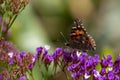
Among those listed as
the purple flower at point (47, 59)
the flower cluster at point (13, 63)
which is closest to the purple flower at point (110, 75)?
the purple flower at point (47, 59)

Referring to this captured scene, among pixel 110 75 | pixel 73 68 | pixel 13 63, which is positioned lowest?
pixel 110 75

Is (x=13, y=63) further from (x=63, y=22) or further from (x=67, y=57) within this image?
(x=63, y=22)

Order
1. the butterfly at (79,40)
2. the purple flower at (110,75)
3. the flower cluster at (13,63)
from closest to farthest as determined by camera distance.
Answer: the flower cluster at (13,63) < the purple flower at (110,75) < the butterfly at (79,40)

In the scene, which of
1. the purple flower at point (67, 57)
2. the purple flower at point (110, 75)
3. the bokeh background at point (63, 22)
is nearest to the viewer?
the purple flower at point (110, 75)

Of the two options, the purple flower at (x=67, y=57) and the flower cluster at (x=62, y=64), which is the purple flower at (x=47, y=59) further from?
the purple flower at (x=67, y=57)

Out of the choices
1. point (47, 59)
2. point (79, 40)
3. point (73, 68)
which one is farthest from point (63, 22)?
point (73, 68)

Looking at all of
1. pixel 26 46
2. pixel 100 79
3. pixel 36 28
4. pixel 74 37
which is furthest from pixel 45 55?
pixel 36 28

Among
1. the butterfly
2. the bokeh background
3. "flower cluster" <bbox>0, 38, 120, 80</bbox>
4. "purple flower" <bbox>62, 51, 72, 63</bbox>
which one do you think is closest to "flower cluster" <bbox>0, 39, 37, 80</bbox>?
"flower cluster" <bbox>0, 38, 120, 80</bbox>
